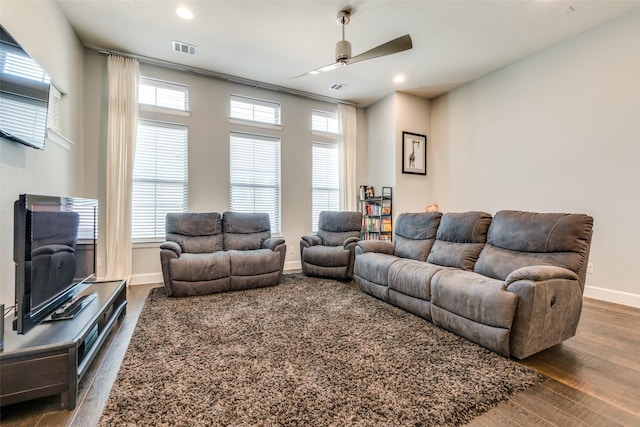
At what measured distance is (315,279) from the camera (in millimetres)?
4059

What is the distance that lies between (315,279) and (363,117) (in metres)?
3.31

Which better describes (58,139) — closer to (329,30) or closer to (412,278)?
(329,30)

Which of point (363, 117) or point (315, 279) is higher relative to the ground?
point (363, 117)

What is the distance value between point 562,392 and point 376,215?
375 centimetres

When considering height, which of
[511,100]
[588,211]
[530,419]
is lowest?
[530,419]

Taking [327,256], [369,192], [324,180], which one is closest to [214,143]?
[324,180]

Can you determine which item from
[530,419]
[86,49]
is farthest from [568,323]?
[86,49]

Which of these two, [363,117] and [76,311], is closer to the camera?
[76,311]

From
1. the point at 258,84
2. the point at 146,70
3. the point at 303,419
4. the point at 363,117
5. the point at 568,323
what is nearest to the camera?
the point at 303,419

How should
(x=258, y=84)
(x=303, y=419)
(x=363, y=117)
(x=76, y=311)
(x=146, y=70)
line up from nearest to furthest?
(x=303, y=419) < (x=76, y=311) < (x=146, y=70) < (x=258, y=84) < (x=363, y=117)

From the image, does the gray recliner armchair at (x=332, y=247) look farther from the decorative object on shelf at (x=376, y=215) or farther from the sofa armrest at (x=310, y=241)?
the decorative object on shelf at (x=376, y=215)

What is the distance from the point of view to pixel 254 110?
4.67 m

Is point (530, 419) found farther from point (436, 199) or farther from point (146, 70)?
point (146, 70)

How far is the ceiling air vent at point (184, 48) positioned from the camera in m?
3.47
